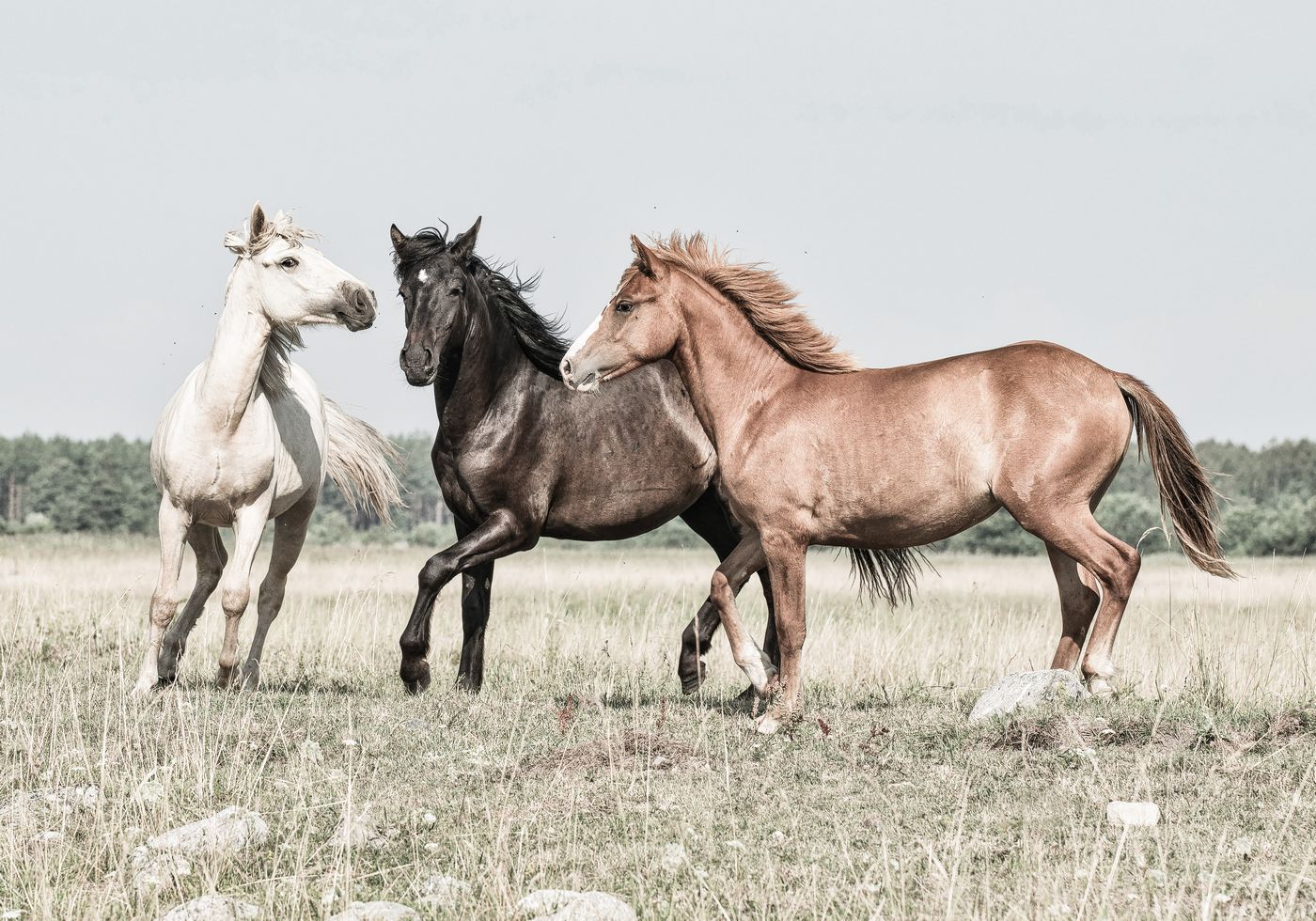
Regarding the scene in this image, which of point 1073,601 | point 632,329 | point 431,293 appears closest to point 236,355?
point 431,293

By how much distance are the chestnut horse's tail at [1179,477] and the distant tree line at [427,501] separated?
948 inches

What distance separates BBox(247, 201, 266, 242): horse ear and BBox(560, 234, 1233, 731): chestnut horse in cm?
275

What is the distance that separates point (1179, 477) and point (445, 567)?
4.44 meters

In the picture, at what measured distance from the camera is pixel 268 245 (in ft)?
29.7

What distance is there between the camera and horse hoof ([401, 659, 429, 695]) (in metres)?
8.72

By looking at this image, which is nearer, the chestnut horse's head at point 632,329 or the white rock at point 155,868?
the white rock at point 155,868

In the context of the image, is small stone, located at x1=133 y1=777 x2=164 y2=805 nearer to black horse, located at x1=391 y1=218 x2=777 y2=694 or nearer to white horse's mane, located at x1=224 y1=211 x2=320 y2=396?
black horse, located at x1=391 y1=218 x2=777 y2=694

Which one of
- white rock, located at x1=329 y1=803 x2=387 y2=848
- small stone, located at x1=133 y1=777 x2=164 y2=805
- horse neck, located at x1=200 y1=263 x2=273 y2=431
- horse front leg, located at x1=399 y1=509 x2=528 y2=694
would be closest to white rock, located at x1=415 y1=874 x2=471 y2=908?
white rock, located at x1=329 y1=803 x2=387 y2=848

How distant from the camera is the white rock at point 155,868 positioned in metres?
4.66

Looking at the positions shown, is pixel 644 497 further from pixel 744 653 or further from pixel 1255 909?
pixel 1255 909

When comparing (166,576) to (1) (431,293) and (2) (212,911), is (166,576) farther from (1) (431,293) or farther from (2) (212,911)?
(2) (212,911)

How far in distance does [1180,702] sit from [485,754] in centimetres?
386

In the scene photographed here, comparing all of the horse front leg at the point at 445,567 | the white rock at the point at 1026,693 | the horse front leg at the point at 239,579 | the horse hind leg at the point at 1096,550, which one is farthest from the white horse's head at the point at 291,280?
the white rock at the point at 1026,693

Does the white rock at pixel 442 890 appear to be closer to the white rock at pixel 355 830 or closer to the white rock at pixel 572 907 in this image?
the white rock at pixel 572 907
